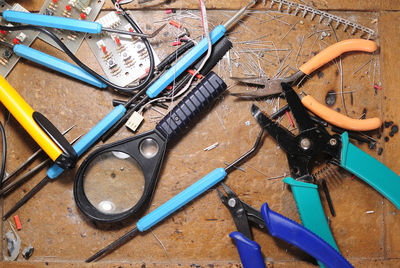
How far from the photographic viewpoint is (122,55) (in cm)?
104

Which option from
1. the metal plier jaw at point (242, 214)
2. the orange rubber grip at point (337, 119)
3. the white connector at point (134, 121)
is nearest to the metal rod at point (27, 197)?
the white connector at point (134, 121)

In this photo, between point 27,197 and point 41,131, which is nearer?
point 41,131

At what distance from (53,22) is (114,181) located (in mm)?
468

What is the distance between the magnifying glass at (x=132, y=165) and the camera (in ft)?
3.23

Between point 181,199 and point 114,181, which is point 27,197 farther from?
point 181,199

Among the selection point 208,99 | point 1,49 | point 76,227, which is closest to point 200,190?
point 208,99

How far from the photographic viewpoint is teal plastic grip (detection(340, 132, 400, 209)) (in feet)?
3.20

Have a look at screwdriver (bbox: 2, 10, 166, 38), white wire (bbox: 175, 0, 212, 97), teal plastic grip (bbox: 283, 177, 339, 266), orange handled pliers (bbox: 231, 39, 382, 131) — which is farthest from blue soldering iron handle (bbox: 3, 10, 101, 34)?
teal plastic grip (bbox: 283, 177, 339, 266)

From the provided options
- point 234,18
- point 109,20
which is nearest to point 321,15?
point 234,18

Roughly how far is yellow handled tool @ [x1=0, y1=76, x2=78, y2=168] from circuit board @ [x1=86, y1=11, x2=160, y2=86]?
0.23 metres

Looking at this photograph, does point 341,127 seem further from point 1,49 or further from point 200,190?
point 1,49

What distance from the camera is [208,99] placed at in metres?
0.99

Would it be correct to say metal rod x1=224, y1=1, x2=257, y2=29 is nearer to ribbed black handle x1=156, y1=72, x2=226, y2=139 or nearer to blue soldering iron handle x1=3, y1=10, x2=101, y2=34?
ribbed black handle x1=156, y1=72, x2=226, y2=139

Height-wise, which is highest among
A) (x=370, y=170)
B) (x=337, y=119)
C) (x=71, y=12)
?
(x=71, y=12)
